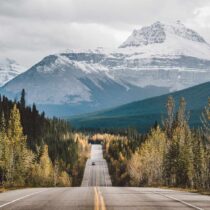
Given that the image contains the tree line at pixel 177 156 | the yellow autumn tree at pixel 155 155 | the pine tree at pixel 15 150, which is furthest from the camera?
the yellow autumn tree at pixel 155 155

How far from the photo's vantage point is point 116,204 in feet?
100

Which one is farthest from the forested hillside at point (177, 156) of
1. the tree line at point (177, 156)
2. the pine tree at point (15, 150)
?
the pine tree at point (15, 150)

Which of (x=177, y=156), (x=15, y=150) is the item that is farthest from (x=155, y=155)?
(x=15, y=150)

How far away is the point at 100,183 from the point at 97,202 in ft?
538

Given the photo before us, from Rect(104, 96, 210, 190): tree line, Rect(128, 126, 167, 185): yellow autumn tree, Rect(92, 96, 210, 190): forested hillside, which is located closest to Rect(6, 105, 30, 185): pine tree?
Rect(92, 96, 210, 190): forested hillside

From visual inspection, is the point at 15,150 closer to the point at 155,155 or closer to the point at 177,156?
the point at 155,155

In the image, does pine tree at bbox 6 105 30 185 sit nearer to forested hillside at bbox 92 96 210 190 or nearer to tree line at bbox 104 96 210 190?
forested hillside at bbox 92 96 210 190

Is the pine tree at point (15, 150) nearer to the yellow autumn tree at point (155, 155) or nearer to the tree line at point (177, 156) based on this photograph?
the tree line at point (177, 156)

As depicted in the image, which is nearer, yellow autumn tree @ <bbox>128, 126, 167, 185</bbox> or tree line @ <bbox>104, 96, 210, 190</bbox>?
tree line @ <bbox>104, 96, 210, 190</bbox>

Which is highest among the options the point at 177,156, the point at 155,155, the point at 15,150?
the point at 15,150

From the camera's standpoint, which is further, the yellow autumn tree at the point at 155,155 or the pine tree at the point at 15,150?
the yellow autumn tree at the point at 155,155

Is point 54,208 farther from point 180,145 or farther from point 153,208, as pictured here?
point 180,145

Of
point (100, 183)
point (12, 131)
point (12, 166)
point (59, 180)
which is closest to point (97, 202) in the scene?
point (12, 131)

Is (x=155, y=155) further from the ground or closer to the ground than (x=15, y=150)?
closer to the ground
